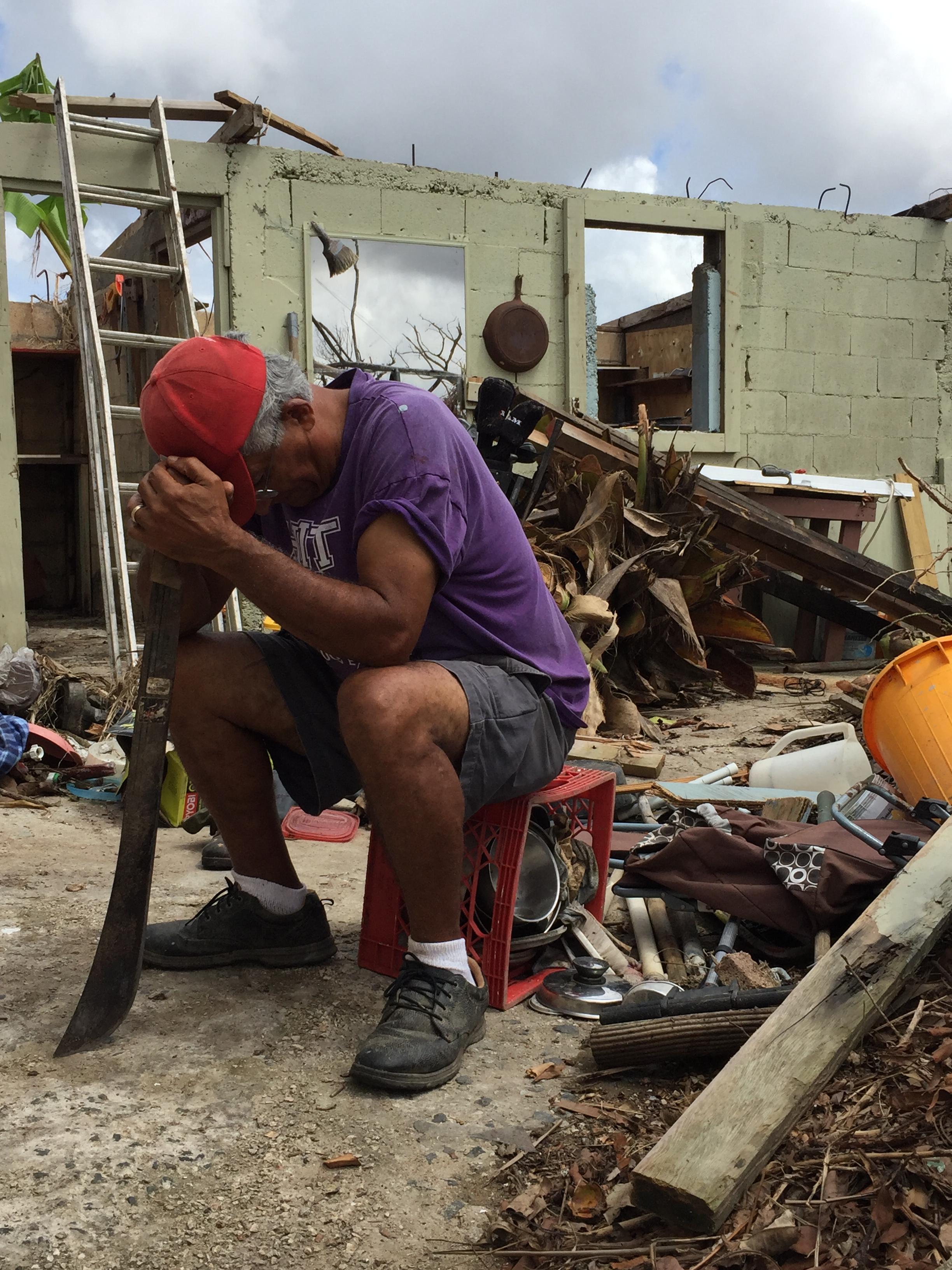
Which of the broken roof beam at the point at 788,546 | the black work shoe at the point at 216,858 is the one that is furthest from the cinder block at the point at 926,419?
the black work shoe at the point at 216,858

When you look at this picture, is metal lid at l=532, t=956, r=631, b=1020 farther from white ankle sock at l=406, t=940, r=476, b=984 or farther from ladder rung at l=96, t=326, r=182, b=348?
ladder rung at l=96, t=326, r=182, b=348

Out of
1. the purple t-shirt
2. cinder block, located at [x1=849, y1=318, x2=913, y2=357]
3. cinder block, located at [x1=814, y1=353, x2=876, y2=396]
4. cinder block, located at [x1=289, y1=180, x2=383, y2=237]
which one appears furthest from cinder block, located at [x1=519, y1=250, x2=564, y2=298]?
the purple t-shirt

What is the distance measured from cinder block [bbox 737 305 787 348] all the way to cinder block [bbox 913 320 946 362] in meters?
1.35

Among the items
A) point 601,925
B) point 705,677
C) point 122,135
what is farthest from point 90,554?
point 601,925

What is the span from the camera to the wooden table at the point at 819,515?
8148 millimetres

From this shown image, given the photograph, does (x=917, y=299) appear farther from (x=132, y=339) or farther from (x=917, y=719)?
(x=917, y=719)

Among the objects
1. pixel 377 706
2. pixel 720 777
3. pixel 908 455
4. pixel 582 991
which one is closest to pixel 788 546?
pixel 908 455

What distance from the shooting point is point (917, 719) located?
3238 mm

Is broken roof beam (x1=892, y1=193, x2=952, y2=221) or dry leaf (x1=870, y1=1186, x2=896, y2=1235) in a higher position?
broken roof beam (x1=892, y1=193, x2=952, y2=221)

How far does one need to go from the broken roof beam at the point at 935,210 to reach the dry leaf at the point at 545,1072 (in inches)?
352

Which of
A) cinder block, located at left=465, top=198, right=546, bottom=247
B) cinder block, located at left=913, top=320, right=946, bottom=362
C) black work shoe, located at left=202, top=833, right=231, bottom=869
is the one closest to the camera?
black work shoe, located at left=202, top=833, right=231, bottom=869

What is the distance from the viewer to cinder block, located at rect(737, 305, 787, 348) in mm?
8562

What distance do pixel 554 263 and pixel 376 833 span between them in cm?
640

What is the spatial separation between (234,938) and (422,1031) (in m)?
0.65
